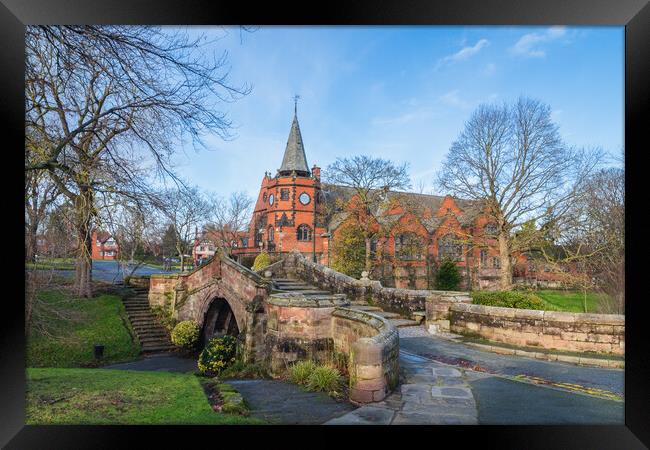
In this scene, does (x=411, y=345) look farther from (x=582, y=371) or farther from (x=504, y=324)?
(x=582, y=371)

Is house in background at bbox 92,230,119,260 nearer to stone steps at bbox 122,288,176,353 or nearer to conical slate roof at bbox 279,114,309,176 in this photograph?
stone steps at bbox 122,288,176,353

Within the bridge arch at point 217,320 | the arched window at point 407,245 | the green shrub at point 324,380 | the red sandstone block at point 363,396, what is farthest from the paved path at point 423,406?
the arched window at point 407,245

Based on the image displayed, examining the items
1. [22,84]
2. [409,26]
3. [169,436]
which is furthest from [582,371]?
[22,84]

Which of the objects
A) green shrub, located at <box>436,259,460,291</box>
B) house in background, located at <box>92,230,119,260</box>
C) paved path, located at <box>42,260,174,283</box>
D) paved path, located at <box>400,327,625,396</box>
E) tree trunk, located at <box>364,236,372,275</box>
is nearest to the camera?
paved path, located at <box>400,327,625,396</box>

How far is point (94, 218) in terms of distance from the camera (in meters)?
5.16

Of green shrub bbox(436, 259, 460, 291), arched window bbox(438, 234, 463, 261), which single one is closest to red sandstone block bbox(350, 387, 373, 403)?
arched window bbox(438, 234, 463, 261)

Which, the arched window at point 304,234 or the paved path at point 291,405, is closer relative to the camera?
the paved path at point 291,405

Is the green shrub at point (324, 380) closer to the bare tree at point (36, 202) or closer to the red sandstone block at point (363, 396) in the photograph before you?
the red sandstone block at point (363, 396)

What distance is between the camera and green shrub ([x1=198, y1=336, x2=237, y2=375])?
9375 millimetres

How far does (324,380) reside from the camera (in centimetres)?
529

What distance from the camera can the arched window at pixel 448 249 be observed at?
2019 centimetres

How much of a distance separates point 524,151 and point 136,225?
12.8m

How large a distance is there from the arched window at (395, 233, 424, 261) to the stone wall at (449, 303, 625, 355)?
15.0 m

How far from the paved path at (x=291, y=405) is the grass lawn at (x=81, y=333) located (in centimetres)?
582
